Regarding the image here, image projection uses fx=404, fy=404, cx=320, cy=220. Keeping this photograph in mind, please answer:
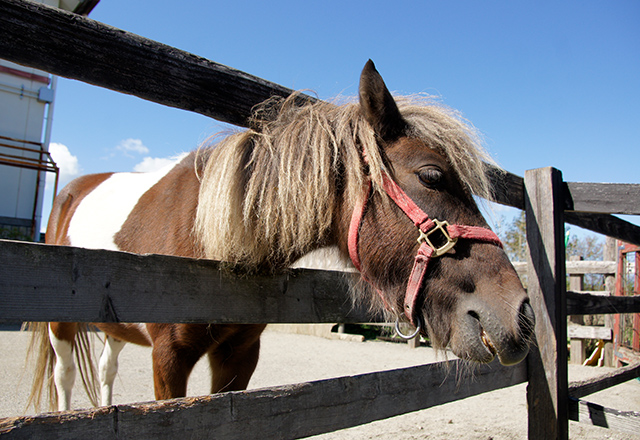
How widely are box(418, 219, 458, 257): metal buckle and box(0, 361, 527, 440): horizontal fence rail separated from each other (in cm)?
59

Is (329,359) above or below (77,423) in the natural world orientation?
below

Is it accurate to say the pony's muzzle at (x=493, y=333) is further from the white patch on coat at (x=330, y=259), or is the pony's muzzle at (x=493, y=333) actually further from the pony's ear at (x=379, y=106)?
the pony's ear at (x=379, y=106)

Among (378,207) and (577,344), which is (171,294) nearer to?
(378,207)

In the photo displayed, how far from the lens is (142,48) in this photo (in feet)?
4.51

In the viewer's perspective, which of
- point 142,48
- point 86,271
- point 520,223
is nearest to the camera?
point 86,271

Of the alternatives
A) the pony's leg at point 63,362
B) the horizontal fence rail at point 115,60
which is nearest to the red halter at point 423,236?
the horizontal fence rail at point 115,60

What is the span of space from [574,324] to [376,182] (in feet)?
26.1

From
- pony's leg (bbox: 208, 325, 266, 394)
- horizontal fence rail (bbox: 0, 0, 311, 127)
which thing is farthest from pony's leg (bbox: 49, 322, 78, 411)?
horizontal fence rail (bbox: 0, 0, 311, 127)

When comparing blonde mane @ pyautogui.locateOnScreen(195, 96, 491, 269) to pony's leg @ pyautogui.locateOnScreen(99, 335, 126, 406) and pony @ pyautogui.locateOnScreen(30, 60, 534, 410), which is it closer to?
pony @ pyautogui.locateOnScreen(30, 60, 534, 410)

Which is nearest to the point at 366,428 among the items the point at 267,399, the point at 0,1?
the point at 267,399

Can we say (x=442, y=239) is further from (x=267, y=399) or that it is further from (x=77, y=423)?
(x=77, y=423)

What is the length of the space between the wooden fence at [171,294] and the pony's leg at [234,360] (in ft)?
2.30

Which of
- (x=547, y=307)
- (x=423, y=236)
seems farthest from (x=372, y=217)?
(x=547, y=307)

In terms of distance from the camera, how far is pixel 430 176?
5.33 ft
